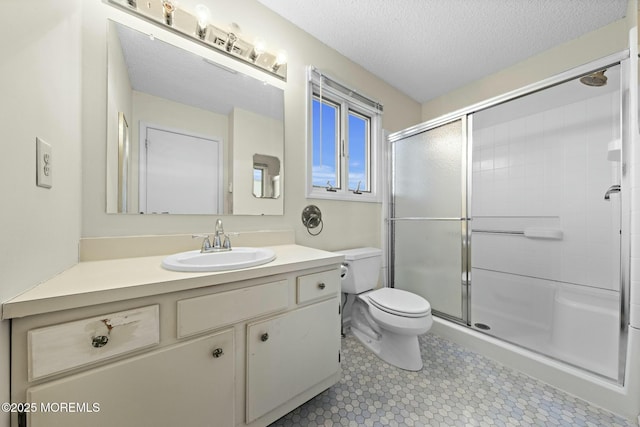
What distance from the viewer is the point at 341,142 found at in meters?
2.05

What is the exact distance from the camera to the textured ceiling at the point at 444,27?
151cm

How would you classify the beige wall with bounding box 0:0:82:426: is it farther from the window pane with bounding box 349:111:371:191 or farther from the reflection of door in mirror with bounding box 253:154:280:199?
the window pane with bounding box 349:111:371:191

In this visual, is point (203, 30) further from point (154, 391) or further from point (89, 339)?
point (154, 391)

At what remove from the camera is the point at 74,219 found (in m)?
0.96

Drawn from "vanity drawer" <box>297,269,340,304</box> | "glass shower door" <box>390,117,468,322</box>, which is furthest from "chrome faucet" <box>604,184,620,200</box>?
"vanity drawer" <box>297,269,340,304</box>

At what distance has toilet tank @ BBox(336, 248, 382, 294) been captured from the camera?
1.74 meters

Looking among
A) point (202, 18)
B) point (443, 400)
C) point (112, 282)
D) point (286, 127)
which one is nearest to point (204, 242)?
point (112, 282)

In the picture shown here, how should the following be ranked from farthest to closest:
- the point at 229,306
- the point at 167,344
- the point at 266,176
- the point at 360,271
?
the point at 360,271, the point at 266,176, the point at 229,306, the point at 167,344

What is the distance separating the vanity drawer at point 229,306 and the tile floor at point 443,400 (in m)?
0.64

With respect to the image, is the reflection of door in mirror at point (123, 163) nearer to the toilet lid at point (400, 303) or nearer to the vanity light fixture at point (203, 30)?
the vanity light fixture at point (203, 30)

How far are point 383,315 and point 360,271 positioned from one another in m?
0.36

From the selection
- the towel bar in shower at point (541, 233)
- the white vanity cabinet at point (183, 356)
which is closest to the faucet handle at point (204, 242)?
the white vanity cabinet at point (183, 356)

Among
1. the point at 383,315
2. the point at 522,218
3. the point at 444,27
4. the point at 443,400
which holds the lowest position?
the point at 443,400

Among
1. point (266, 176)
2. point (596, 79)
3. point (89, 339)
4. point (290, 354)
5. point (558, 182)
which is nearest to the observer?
point (89, 339)
